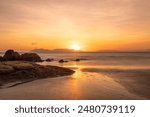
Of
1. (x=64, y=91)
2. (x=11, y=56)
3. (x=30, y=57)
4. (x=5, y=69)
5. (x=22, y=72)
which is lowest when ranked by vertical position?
(x=64, y=91)

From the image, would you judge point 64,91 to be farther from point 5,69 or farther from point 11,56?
point 11,56

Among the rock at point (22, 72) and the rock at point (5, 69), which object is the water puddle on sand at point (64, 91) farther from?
the rock at point (5, 69)

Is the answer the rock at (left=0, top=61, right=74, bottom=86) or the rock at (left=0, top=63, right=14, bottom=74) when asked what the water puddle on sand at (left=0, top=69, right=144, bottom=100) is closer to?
the rock at (left=0, top=61, right=74, bottom=86)

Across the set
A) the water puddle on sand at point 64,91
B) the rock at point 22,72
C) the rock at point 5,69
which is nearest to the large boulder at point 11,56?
the rock at point 22,72

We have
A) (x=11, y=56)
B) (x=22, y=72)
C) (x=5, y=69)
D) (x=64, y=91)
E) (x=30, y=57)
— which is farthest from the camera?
(x=30, y=57)

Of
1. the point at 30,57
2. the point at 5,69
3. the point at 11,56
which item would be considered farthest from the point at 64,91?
the point at 30,57

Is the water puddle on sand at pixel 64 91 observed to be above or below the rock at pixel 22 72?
below

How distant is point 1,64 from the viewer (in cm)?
1085

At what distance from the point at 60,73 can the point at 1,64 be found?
116 inches

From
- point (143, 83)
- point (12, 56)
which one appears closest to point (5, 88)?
point (143, 83)

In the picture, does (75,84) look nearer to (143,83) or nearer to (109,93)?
(109,93)

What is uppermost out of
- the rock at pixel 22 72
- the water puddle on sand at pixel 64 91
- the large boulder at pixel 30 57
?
the large boulder at pixel 30 57

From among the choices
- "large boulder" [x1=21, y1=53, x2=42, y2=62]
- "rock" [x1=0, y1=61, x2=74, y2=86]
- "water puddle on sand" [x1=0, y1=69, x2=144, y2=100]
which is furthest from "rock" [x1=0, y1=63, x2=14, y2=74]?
"large boulder" [x1=21, y1=53, x2=42, y2=62]

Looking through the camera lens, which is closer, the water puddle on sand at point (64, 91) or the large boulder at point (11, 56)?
the water puddle on sand at point (64, 91)
